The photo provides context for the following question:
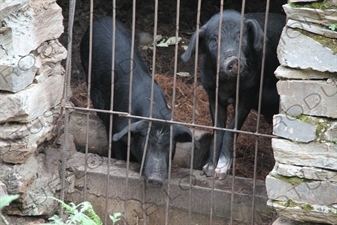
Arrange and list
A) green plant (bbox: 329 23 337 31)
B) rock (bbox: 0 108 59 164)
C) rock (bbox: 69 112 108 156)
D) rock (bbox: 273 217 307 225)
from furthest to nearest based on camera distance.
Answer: rock (bbox: 69 112 108 156)
rock (bbox: 0 108 59 164)
rock (bbox: 273 217 307 225)
green plant (bbox: 329 23 337 31)

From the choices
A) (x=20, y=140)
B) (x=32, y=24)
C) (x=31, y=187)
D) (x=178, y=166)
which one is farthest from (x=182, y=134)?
(x=32, y=24)

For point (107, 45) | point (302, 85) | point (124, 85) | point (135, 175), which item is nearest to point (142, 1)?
point (107, 45)

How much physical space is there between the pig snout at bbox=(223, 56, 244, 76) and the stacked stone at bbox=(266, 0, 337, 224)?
1026mm

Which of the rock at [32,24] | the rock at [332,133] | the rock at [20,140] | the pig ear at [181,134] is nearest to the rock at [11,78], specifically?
the rock at [32,24]

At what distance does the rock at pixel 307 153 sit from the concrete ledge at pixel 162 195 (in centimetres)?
97

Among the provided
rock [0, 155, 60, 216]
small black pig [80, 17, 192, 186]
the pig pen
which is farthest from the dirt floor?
rock [0, 155, 60, 216]

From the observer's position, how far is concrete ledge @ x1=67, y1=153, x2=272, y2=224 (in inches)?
206

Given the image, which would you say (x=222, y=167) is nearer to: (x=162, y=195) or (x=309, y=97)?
(x=162, y=195)

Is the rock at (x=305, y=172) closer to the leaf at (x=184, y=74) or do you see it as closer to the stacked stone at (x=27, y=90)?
the stacked stone at (x=27, y=90)

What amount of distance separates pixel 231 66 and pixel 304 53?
1199 millimetres

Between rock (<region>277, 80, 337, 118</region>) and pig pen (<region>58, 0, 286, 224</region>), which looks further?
pig pen (<region>58, 0, 286, 224</region>)

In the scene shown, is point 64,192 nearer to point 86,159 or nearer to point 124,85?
point 86,159

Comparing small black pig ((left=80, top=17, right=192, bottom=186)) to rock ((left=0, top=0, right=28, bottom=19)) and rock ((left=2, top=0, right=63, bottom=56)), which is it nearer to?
rock ((left=2, top=0, right=63, bottom=56))

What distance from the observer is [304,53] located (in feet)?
13.3
